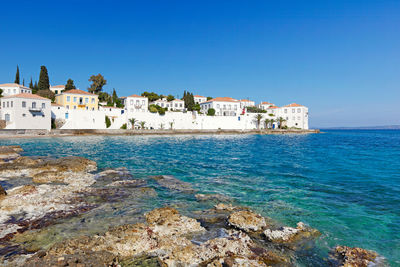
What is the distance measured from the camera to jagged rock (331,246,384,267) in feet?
15.4

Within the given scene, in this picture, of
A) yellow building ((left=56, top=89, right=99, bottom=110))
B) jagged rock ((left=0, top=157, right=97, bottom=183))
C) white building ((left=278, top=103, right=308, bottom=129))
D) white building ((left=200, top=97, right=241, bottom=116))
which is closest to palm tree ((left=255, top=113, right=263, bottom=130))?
white building ((left=200, top=97, right=241, bottom=116))

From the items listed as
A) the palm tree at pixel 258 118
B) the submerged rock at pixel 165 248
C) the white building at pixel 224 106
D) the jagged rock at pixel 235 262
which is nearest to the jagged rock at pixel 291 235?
the submerged rock at pixel 165 248

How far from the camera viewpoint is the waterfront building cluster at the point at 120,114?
4669cm

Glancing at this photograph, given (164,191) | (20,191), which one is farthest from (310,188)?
(20,191)

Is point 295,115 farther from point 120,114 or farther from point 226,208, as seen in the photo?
point 226,208

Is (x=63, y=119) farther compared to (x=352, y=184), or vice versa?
(x=63, y=119)

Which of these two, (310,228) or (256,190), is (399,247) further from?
(256,190)

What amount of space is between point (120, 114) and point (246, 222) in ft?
199

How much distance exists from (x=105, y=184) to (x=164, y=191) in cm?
288

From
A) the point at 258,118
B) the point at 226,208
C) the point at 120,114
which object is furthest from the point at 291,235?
the point at 258,118

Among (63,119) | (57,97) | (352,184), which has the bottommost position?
(352,184)

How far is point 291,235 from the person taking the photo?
577 centimetres

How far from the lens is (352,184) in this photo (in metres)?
11.9

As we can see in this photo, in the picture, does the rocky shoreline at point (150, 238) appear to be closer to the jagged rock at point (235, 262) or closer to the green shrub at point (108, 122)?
the jagged rock at point (235, 262)
